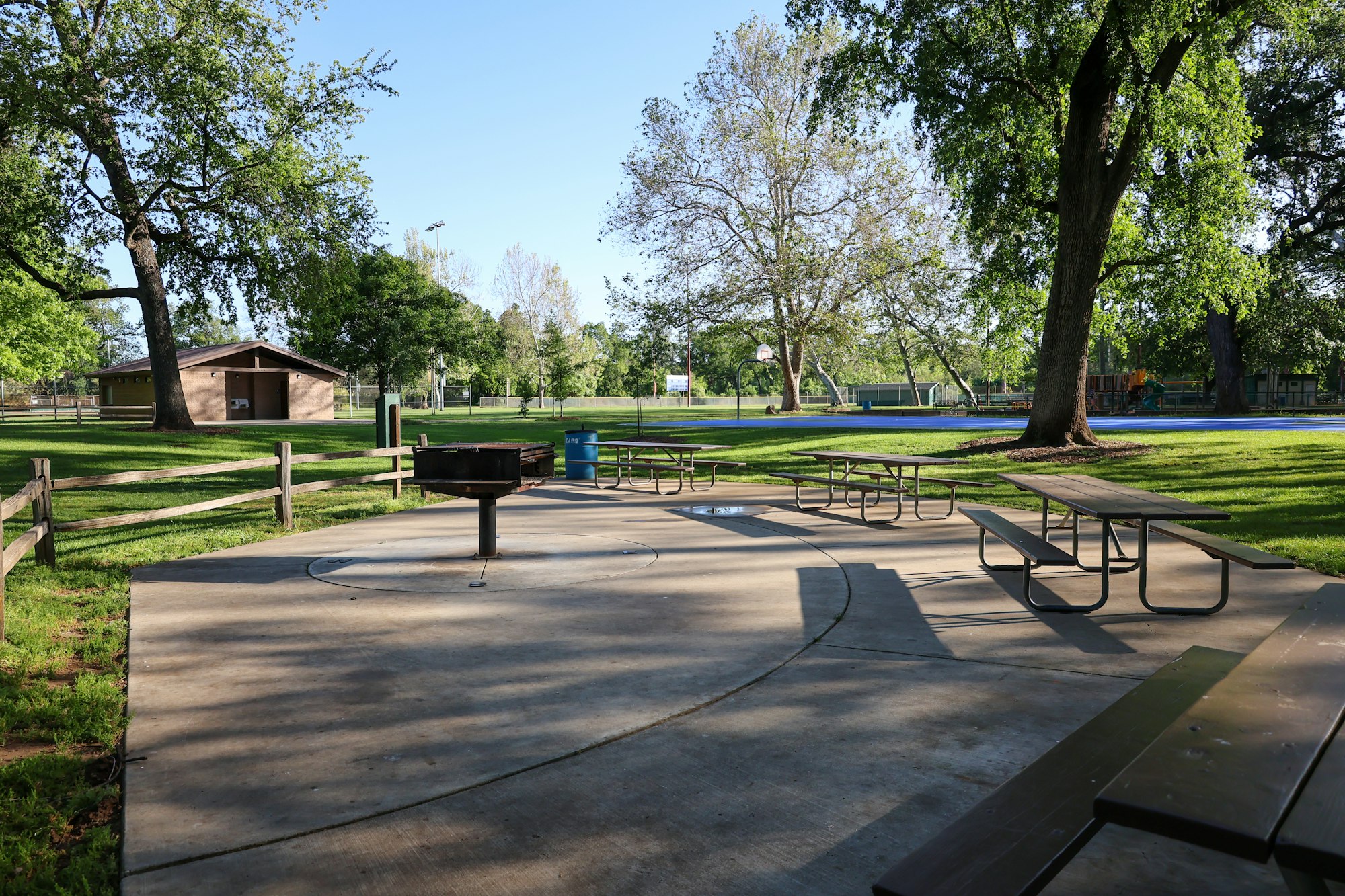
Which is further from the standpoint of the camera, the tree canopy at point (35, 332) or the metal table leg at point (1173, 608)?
the tree canopy at point (35, 332)

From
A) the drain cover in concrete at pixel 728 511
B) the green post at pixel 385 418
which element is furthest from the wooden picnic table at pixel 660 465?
the green post at pixel 385 418

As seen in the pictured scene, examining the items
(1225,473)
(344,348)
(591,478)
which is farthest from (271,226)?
(1225,473)

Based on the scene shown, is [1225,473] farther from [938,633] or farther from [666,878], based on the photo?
[666,878]

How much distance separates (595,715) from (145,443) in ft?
72.5

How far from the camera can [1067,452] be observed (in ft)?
53.7

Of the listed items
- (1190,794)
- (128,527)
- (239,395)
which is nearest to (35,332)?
(239,395)

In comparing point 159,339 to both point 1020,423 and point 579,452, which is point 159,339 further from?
point 1020,423

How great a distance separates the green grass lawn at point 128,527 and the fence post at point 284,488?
18 centimetres

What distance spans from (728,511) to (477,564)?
4.66 metres

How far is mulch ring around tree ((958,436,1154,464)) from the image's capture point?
52.2 feet

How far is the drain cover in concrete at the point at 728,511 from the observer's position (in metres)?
11.2

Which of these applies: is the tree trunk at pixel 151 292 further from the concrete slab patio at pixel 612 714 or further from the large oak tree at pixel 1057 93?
the concrete slab patio at pixel 612 714

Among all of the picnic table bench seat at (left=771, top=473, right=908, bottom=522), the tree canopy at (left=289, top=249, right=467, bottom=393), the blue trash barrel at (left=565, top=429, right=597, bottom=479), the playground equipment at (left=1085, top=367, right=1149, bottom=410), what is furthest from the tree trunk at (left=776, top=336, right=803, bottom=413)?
the picnic table bench seat at (left=771, top=473, right=908, bottom=522)

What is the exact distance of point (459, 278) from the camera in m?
72.0
